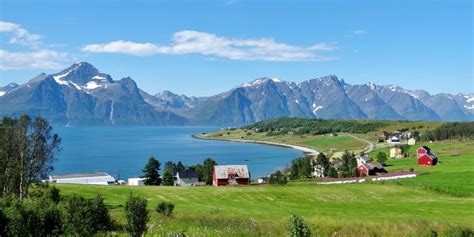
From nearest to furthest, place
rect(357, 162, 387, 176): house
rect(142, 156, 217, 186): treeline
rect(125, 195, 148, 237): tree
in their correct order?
rect(125, 195, 148, 237): tree
rect(142, 156, 217, 186): treeline
rect(357, 162, 387, 176): house

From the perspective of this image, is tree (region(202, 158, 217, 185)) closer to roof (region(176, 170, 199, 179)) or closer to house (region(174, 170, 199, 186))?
house (region(174, 170, 199, 186))

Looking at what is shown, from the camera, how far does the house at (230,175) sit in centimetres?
8656

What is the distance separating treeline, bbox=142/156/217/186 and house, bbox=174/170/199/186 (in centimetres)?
88

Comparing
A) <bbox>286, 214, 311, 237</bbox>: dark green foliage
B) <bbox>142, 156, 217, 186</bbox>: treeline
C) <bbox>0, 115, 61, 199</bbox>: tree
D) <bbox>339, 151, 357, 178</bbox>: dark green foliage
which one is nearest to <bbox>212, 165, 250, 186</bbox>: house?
<bbox>142, 156, 217, 186</bbox>: treeline

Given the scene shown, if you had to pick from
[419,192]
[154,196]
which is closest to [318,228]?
[154,196]

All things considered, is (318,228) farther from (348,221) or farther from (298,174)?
(298,174)

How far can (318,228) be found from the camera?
3056 centimetres

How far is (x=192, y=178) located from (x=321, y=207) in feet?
206

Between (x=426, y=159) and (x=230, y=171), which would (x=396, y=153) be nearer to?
(x=426, y=159)

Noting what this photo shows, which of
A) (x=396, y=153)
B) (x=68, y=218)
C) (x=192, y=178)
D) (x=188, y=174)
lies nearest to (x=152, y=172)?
(x=188, y=174)

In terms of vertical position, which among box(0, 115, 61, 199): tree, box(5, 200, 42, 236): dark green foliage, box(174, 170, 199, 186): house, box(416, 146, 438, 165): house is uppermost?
box(0, 115, 61, 199): tree

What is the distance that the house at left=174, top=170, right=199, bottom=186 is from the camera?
104312 mm

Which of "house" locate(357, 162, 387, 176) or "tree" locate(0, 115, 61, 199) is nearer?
"tree" locate(0, 115, 61, 199)

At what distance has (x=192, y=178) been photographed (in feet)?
348
